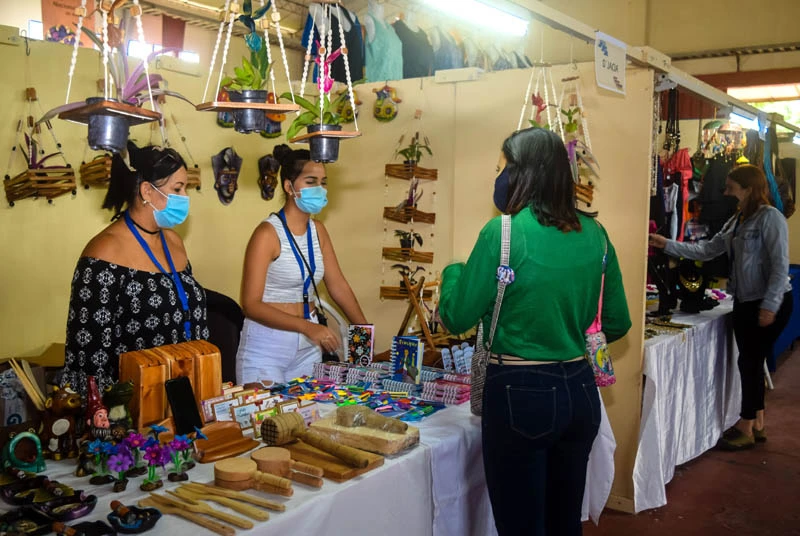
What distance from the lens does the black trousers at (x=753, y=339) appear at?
4.59 metres

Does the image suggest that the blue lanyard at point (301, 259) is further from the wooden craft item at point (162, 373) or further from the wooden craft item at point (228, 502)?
the wooden craft item at point (228, 502)

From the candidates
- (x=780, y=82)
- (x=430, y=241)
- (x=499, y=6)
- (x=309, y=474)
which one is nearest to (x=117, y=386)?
(x=309, y=474)

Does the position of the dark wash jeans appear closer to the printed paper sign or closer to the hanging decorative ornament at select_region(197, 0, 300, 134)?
the hanging decorative ornament at select_region(197, 0, 300, 134)

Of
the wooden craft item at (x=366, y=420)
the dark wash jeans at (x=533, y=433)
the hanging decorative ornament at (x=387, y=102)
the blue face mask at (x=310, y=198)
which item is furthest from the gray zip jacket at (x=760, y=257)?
the wooden craft item at (x=366, y=420)

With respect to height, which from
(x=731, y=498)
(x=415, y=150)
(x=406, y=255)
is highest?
(x=415, y=150)

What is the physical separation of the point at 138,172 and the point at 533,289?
1556mm

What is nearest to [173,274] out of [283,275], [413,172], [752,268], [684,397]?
[283,275]

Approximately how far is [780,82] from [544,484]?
29.6 ft

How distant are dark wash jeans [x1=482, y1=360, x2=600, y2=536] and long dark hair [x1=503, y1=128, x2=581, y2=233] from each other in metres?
0.41

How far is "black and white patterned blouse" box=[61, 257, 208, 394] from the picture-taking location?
2.46 metres

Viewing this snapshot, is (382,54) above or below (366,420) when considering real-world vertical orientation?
above

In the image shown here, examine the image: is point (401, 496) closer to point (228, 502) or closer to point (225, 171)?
point (228, 502)

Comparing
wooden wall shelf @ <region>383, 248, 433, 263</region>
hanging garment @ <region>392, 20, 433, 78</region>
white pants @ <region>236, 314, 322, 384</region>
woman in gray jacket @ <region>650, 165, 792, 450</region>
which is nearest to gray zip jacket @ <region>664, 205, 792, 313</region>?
woman in gray jacket @ <region>650, 165, 792, 450</region>

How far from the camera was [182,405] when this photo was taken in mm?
2061
